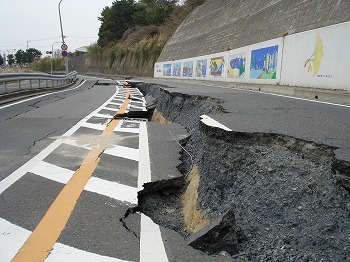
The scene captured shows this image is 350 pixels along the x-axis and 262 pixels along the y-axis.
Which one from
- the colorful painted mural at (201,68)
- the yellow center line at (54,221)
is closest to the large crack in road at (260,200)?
the yellow center line at (54,221)

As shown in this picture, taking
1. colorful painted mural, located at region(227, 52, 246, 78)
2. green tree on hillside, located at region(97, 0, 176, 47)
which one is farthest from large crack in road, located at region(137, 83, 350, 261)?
green tree on hillside, located at region(97, 0, 176, 47)

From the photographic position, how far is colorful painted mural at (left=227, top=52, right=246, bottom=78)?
21.4m

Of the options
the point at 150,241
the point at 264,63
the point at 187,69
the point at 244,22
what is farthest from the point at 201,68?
the point at 150,241

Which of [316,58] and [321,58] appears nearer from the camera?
[321,58]

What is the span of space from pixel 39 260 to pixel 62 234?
40 centimetres

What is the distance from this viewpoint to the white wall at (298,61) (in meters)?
12.2

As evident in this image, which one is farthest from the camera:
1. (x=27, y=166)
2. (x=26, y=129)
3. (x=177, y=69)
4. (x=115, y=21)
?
(x=115, y=21)

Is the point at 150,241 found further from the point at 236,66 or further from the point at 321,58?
the point at 236,66

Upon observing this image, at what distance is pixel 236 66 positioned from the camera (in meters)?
22.5

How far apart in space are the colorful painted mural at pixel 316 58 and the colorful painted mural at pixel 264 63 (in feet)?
10.2

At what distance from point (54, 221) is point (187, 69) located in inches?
1246

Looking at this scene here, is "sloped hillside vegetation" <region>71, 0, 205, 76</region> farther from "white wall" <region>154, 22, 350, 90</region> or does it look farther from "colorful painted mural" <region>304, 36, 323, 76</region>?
"colorful painted mural" <region>304, 36, 323, 76</region>

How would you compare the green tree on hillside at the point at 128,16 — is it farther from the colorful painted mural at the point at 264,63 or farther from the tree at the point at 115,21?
the colorful painted mural at the point at 264,63

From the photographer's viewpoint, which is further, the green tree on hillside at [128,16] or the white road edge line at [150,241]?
the green tree on hillside at [128,16]
